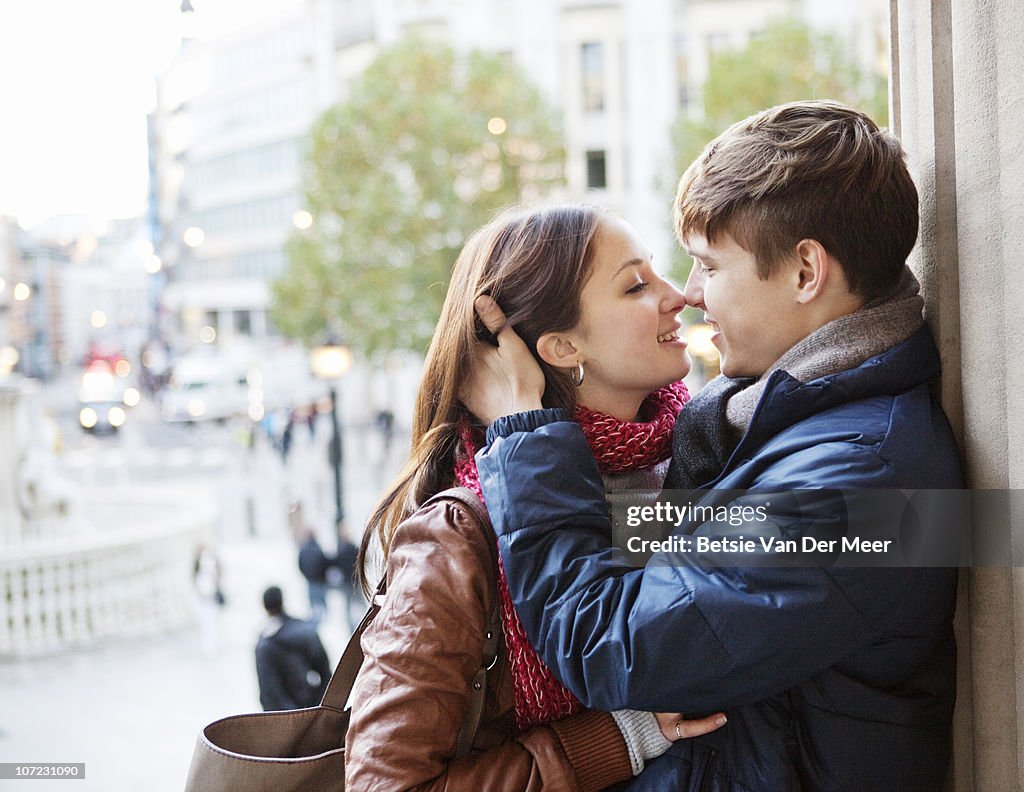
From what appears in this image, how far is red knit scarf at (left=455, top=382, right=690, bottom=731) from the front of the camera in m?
1.27

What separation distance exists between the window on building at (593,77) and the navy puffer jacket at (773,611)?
17.5 meters

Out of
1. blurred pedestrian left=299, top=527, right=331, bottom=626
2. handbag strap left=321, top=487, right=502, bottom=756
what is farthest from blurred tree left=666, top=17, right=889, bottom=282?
handbag strap left=321, top=487, right=502, bottom=756

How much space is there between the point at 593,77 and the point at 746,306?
694 inches

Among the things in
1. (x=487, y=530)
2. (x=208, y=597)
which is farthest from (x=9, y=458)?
(x=487, y=530)

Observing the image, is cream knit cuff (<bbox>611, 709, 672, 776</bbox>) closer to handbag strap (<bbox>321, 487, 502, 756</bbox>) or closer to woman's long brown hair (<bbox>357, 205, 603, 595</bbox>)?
handbag strap (<bbox>321, 487, 502, 756</bbox>)

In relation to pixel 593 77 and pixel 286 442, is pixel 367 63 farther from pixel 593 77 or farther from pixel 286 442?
pixel 286 442

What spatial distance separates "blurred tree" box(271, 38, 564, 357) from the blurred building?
0.81 m

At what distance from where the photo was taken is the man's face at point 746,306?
1224 millimetres

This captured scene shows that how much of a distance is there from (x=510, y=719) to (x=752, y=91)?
485 inches

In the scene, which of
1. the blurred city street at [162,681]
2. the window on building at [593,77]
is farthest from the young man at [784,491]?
the window on building at [593,77]

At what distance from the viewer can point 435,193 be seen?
13.1 meters

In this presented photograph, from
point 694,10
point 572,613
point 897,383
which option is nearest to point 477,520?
point 572,613

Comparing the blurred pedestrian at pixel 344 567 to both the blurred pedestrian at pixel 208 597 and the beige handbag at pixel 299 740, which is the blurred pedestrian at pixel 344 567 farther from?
the beige handbag at pixel 299 740

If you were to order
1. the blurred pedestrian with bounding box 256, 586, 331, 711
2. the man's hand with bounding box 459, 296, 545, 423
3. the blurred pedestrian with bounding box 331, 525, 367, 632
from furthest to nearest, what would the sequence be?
the blurred pedestrian with bounding box 331, 525, 367, 632 < the blurred pedestrian with bounding box 256, 586, 331, 711 < the man's hand with bounding box 459, 296, 545, 423
